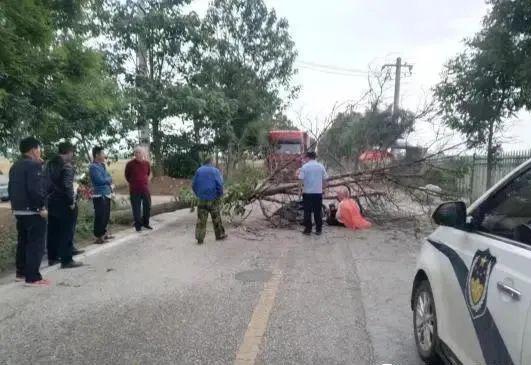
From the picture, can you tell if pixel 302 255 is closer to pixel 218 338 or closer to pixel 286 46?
pixel 218 338

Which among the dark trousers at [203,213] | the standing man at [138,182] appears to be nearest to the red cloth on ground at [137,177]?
the standing man at [138,182]

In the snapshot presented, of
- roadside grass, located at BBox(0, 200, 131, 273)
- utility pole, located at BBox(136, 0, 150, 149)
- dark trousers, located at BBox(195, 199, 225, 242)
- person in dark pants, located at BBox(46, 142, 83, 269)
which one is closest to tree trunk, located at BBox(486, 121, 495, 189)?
dark trousers, located at BBox(195, 199, 225, 242)

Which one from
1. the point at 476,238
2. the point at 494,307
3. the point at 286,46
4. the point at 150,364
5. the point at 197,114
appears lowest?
the point at 150,364

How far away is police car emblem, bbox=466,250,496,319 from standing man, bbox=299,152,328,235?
22.5 ft

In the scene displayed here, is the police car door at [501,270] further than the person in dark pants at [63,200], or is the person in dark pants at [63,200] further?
the person in dark pants at [63,200]

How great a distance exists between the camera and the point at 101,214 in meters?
8.85

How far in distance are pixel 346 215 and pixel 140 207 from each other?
13.8ft

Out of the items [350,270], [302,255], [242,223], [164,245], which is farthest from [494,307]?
[242,223]

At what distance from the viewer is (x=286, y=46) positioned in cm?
2534

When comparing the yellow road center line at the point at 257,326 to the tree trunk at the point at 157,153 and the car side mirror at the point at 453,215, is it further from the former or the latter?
the tree trunk at the point at 157,153

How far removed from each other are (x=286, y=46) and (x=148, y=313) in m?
21.8

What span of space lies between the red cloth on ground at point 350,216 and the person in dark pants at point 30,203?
20.7ft

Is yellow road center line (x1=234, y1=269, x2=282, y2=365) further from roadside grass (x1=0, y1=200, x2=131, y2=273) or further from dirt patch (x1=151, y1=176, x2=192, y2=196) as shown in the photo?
dirt patch (x1=151, y1=176, x2=192, y2=196)

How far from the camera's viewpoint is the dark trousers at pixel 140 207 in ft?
34.0
